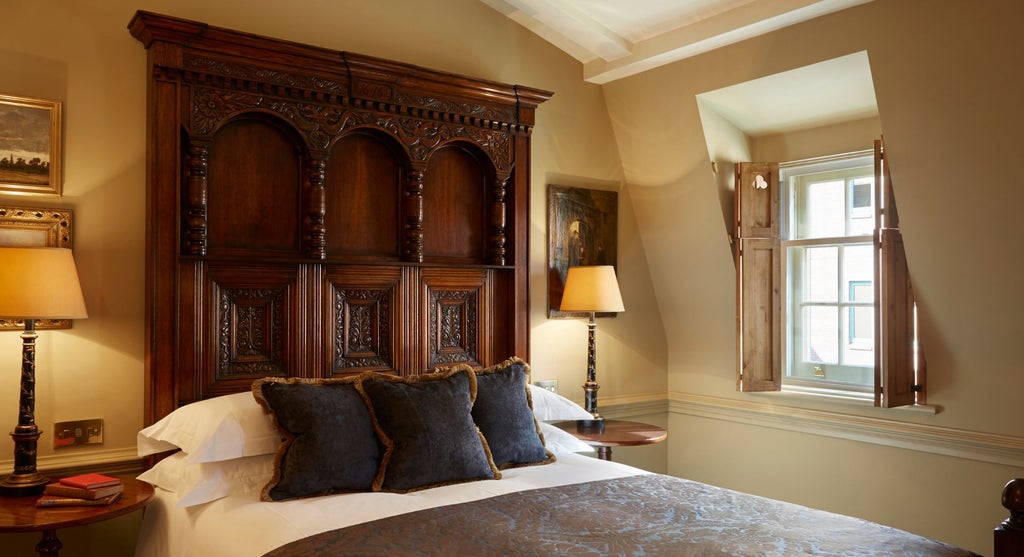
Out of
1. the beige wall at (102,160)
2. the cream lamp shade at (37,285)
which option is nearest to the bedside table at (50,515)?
the beige wall at (102,160)

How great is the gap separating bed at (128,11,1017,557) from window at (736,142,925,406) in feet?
4.28

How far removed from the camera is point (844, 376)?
14.3ft

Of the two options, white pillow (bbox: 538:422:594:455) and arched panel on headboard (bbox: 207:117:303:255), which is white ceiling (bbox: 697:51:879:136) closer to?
white pillow (bbox: 538:422:594:455)

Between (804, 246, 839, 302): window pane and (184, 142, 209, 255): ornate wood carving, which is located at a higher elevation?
(184, 142, 209, 255): ornate wood carving

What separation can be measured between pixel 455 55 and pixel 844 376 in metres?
2.75

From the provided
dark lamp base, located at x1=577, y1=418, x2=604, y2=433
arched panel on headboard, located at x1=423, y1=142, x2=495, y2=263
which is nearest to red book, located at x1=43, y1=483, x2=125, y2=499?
arched panel on headboard, located at x1=423, y1=142, x2=495, y2=263

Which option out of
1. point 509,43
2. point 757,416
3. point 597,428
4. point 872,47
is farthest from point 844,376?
point 509,43

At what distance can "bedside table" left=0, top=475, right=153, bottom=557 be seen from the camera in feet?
7.86

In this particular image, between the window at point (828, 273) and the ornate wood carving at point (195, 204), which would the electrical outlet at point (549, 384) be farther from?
the ornate wood carving at point (195, 204)

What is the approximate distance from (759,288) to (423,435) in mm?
2386

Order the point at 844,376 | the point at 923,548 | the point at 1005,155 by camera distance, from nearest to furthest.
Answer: the point at 923,548
the point at 1005,155
the point at 844,376

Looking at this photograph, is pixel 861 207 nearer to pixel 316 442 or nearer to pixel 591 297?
pixel 591 297

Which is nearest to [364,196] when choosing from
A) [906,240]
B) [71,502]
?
[71,502]

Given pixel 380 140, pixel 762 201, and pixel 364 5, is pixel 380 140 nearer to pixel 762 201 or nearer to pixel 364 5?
pixel 364 5
